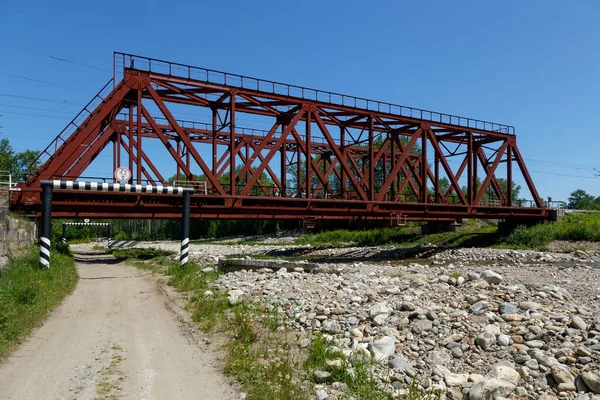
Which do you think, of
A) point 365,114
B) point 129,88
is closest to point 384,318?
point 129,88

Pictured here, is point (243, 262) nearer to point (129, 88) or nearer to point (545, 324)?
point (129, 88)

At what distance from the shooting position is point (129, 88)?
2892 cm

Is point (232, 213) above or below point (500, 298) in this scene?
above

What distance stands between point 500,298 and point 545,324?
253 centimetres

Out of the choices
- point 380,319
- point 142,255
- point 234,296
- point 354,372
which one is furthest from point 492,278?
point 142,255

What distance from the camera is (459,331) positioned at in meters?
11.0

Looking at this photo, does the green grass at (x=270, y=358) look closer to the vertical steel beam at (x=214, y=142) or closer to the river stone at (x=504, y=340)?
the river stone at (x=504, y=340)

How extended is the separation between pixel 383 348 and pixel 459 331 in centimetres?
228

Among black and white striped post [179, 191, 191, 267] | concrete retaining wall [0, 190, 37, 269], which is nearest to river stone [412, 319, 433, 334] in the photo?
black and white striped post [179, 191, 191, 267]

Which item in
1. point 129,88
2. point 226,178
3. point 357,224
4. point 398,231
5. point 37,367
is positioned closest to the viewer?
point 37,367

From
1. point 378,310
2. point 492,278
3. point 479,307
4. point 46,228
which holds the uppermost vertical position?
point 46,228

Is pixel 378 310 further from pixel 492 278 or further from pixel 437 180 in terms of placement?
pixel 437 180

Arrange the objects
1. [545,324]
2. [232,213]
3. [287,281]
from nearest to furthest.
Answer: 1. [545,324]
2. [287,281]
3. [232,213]

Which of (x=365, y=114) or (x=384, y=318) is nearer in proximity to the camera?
(x=384, y=318)
